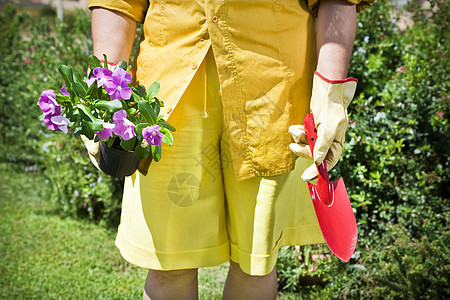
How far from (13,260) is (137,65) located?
201 cm

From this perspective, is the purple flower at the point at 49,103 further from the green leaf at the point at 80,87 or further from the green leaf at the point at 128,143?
the green leaf at the point at 128,143

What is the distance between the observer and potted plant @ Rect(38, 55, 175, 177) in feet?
3.76

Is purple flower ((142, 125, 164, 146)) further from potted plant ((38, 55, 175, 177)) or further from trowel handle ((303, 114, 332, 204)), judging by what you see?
trowel handle ((303, 114, 332, 204))

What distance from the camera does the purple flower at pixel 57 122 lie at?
44.4 inches

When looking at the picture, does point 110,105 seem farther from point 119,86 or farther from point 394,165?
point 394,165

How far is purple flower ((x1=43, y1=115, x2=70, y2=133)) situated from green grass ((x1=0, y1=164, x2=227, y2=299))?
5.54ft

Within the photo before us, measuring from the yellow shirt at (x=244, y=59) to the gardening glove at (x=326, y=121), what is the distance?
0.08 metres

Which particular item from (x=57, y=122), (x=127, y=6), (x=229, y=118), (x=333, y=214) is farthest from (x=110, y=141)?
(x=333, y=214)

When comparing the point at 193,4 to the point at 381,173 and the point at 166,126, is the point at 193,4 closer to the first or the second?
the point at 166,126

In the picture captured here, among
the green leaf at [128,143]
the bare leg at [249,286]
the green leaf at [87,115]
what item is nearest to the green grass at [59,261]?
the bare leg at [249,286]

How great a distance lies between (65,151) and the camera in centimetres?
344

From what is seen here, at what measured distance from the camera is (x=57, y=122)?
1.13 m

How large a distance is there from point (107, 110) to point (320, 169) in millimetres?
608

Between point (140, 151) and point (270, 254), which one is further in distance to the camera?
point (270, 254)
